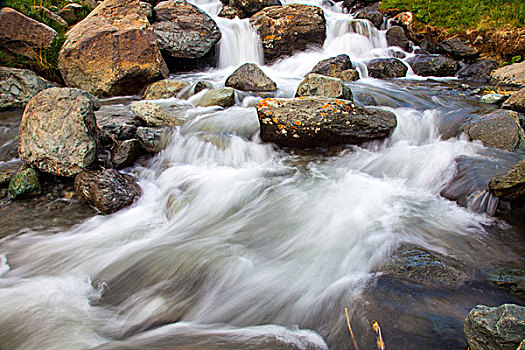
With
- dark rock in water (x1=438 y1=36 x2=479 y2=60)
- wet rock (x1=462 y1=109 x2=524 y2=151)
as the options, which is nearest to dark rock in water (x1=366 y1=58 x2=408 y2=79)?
dark rock in water (x1=438 y1=36 x2=479 y2=60)

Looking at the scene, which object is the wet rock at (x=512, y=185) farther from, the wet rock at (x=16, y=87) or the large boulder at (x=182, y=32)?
the large boulder at (x=182, y=32)

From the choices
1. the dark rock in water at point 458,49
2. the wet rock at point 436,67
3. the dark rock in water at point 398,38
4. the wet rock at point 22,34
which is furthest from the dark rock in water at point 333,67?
the wet rock at point 22,34

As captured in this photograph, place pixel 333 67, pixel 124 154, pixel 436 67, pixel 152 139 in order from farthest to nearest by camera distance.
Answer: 1. pixel 436 67
2. pixel 333 67
3. pixel 152 139
4. pixel 124 154

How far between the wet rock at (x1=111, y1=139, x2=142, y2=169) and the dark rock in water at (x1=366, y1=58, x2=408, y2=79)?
7.97m

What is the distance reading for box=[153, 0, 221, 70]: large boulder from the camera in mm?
9656

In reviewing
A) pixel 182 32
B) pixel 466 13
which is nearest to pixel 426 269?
pixel 182 32

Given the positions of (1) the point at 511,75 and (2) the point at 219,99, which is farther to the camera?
(1) the point at 511,75

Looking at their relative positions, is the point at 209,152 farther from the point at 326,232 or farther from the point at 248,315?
the point at 248,315

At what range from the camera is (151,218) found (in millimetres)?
3705

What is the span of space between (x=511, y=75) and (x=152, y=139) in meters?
10.3

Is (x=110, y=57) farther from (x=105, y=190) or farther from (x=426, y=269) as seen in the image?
(x=426, y=269)

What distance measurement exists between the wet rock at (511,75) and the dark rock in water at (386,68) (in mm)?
2606

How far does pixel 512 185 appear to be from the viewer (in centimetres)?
319

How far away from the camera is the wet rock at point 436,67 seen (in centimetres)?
1025
